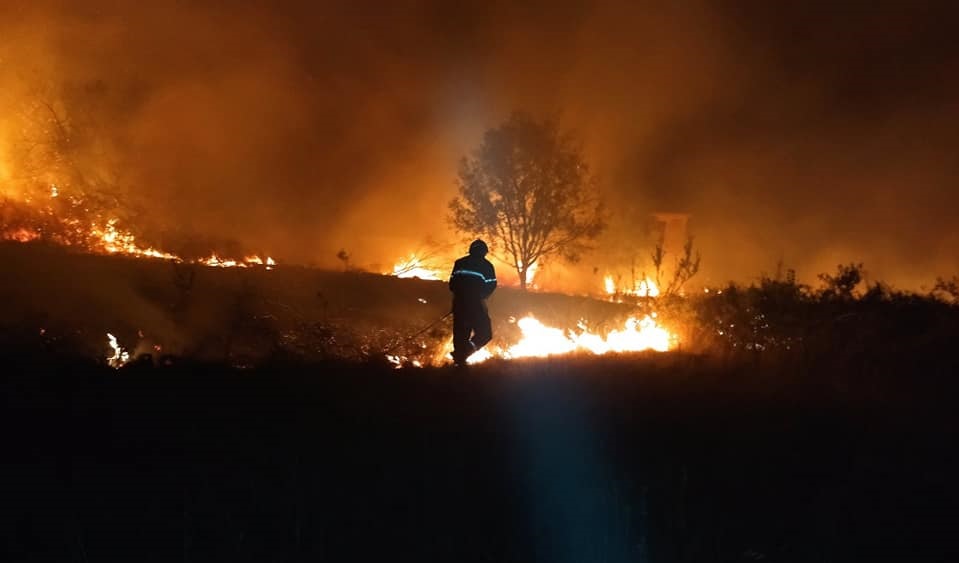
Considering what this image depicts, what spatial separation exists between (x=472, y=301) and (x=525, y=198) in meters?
Result: 16.6

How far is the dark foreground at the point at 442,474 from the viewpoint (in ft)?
14.1

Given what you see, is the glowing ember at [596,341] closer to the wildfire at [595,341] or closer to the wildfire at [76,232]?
the wildfire at [595,341]

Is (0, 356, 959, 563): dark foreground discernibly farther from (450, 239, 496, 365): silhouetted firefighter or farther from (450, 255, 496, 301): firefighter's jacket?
(450, 255, 496, 301): firefighter's jacket

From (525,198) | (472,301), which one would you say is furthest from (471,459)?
(525,198)

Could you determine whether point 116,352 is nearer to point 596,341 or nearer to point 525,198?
point 596,341

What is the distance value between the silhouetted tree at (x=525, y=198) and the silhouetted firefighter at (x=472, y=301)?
16224 millimetres

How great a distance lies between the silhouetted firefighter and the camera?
933 cm

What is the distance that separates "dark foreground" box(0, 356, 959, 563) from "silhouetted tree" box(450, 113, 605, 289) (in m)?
18.7

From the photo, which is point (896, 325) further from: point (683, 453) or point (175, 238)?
point (175, 238)

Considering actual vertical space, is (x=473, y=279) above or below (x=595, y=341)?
above

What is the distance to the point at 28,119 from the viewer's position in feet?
59.9

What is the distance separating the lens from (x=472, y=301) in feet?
30.7

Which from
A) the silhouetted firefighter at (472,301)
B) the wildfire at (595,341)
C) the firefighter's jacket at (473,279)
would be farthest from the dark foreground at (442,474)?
the wildfire at (595,341)

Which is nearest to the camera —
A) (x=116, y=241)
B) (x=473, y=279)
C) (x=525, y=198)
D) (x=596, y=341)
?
(x=473, y=279)
